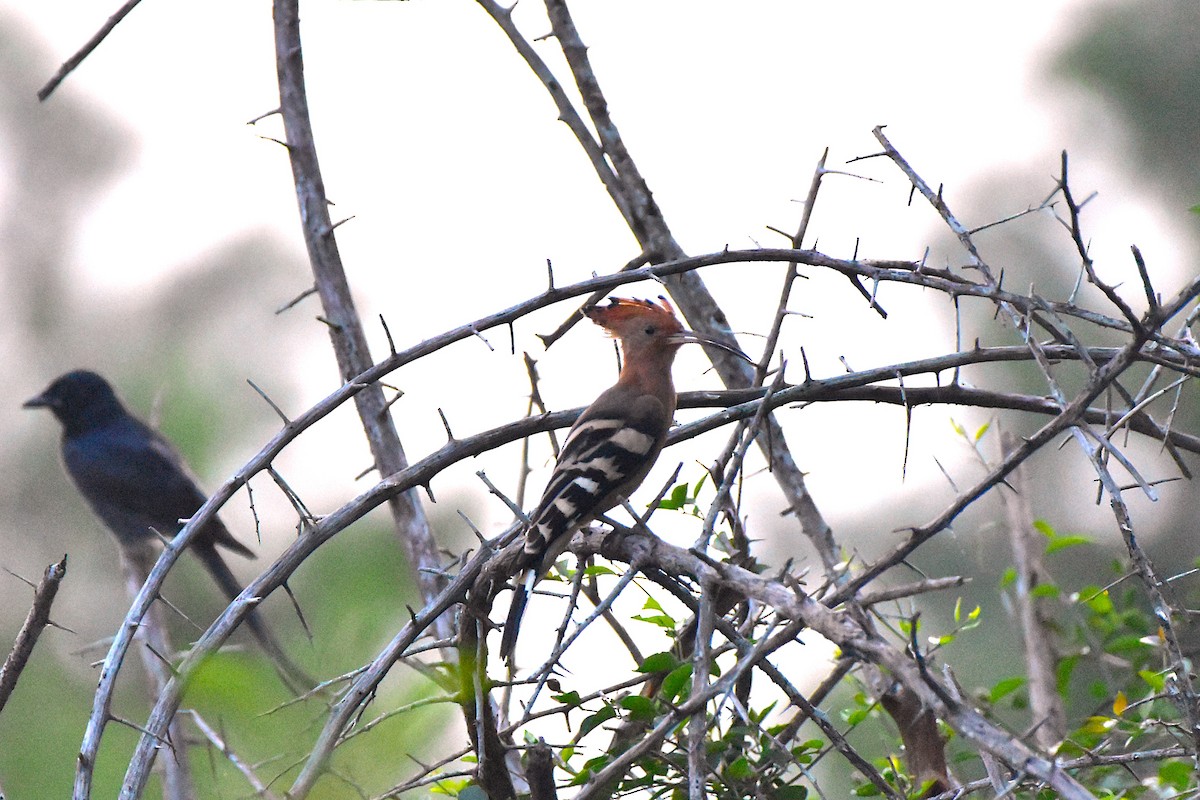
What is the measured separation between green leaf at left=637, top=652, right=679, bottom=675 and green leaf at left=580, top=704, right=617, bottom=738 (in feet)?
0.32

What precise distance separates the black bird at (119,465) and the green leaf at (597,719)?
14.3ft

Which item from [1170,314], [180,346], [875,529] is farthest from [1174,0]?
[1170,314]

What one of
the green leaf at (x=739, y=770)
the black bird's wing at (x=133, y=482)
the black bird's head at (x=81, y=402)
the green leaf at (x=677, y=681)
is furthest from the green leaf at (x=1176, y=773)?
the black bird's head at (x=81, y=402)

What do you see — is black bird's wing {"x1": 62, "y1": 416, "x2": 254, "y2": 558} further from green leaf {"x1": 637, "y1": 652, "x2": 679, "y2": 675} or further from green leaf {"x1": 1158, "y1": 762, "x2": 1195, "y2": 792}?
green leaf {"x1": 1158, "y1": 762, "x2": 1195, "y2": 792}

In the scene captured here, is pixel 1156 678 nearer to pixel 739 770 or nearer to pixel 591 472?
pixel 739 770

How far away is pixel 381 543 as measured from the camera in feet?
5.73

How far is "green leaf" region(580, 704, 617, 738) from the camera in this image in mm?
2484

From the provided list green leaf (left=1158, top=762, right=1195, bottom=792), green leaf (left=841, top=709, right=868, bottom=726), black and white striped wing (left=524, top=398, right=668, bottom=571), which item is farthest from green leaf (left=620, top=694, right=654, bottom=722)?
green leaf (left=1158, top=762, right=1195, bottom=792)

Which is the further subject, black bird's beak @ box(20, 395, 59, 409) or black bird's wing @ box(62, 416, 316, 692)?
black bird's beak @ box(20, 395, 59, 409)

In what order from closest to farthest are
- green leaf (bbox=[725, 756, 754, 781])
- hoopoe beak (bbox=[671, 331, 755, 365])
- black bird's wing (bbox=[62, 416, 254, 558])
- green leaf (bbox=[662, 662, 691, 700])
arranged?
green leaf (bbox=[662, 662, 691, 700])
green leaf (bbox=[725, 756, 754, 781])
hoopoe beak (bbox=[671, 331, 755, 365])
black bird's wing (bbox=[62, 416, 254, 558])

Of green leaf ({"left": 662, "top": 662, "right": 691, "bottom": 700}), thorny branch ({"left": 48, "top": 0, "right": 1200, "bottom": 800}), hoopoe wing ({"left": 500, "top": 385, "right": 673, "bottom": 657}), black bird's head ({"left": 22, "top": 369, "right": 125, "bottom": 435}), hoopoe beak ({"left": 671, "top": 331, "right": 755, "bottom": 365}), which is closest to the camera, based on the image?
thorny branch ({"left": 48, "top": 0, "right": 1200, "bottom": 800})

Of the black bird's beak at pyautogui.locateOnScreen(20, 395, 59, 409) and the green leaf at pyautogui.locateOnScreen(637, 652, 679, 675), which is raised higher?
the black bird's beak at pyautogui.locateOnScreen(20, 395, 59, 409)

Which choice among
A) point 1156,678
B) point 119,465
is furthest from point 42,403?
point 1156,678

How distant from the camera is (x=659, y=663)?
2.49 metres
